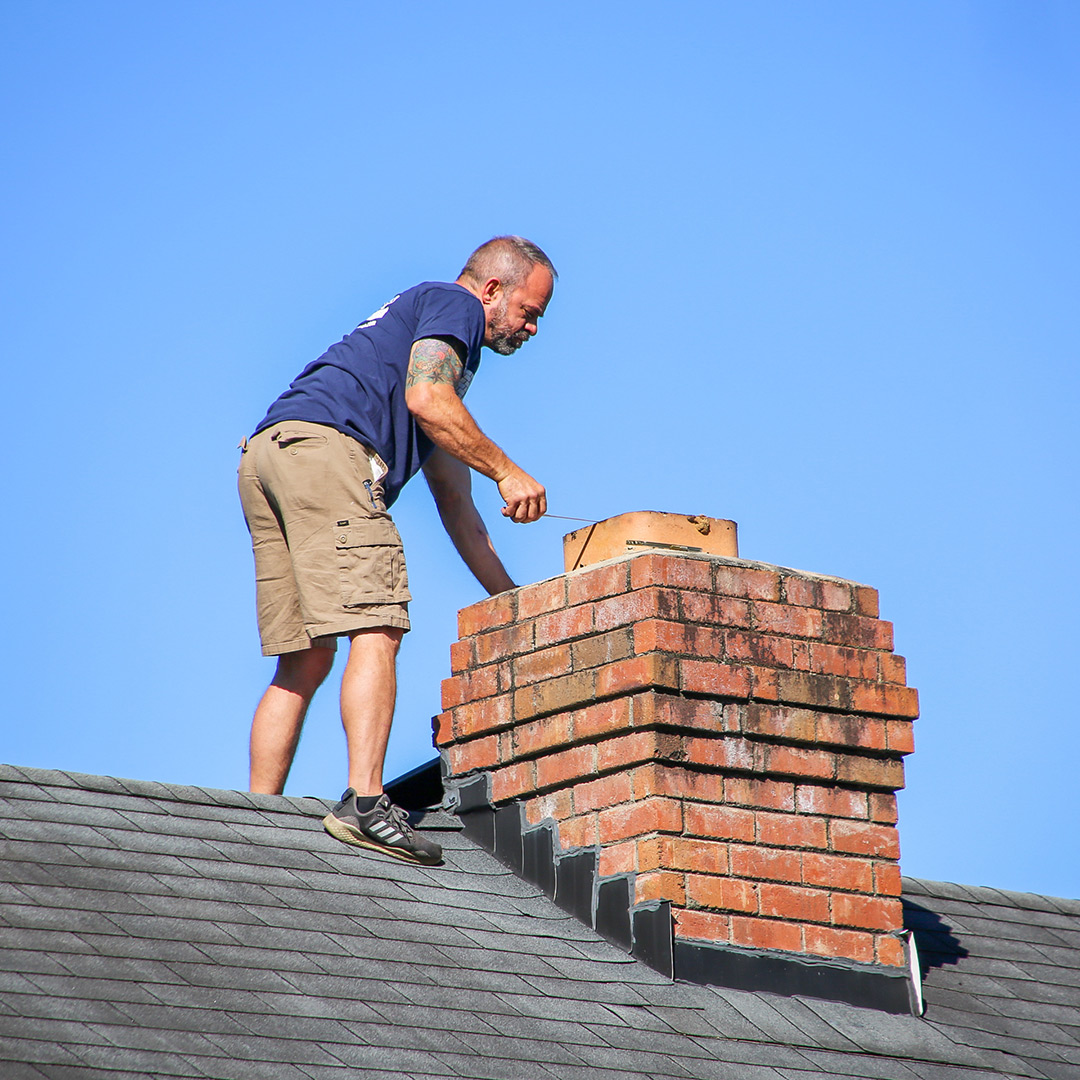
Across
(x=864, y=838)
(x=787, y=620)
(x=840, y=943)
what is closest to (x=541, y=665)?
(x=787, y=620)

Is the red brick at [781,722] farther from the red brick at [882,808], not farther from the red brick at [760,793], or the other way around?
the red brick at [882,808]

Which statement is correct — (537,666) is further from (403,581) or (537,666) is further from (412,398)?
(412,398)

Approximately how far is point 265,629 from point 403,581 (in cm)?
54

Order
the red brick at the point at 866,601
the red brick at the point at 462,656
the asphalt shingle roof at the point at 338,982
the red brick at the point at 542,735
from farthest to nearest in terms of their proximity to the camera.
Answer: the red brick at the point at 462,656 < the red brick at the point at 866,601 < the red brick at the point at 542,735 < the asphalt shingle roof at the point at 338,982

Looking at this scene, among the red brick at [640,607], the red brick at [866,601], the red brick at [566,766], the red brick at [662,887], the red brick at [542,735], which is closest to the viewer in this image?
the red brick at [662,887]

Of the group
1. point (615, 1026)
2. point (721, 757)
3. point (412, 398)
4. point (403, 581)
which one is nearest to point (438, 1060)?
point (615, 1026)

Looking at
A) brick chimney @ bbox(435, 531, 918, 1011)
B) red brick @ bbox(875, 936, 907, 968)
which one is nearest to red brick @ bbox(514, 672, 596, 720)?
brick chimney @ bbox(435, 531, 918, 1011)

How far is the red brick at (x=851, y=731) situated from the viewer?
5191mm

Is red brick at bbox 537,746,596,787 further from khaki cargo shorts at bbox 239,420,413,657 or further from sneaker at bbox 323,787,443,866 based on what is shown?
khaki cargo shorts at bbox 239,420,413,657

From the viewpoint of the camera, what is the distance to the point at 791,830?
16.6 ft

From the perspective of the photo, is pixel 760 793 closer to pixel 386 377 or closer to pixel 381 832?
pixel 381 832

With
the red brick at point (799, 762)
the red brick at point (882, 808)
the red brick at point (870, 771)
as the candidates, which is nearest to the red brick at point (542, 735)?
the red brick at point (799, 762)

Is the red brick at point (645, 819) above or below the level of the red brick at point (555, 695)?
below

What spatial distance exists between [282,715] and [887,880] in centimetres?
195
